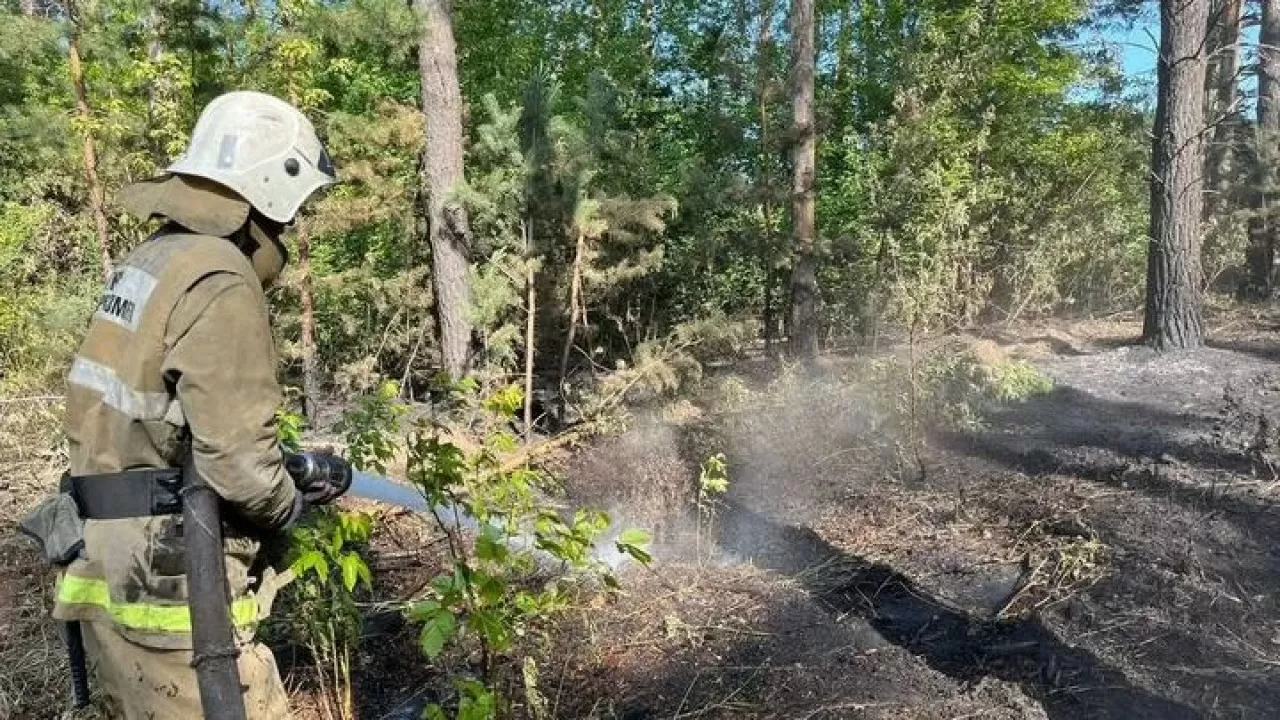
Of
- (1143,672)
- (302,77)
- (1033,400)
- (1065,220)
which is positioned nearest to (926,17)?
(1065,220)

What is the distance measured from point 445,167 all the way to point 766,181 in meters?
4.02

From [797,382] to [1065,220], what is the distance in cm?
906

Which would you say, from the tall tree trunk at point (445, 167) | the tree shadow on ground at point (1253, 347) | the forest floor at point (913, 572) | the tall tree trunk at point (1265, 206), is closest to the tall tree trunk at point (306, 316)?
the tall tree trunk at point (445, 167)

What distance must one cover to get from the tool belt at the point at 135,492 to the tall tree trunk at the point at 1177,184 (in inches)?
408

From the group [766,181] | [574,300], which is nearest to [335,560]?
[574,300]

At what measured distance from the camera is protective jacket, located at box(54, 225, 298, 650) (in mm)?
2184

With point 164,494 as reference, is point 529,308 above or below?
above

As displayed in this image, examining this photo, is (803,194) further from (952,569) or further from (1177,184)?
(952,569)

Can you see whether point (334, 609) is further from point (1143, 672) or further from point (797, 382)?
point (797, 382)

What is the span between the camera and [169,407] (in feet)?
7.48

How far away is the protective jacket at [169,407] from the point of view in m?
2.18

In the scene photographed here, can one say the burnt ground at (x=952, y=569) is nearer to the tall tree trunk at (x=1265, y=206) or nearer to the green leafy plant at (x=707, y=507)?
the green leafy plant at (x=707, y=507)

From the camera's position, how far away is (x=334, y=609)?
128 inches

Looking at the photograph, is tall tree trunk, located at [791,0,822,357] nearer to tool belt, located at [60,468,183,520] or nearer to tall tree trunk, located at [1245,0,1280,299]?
tall tree trunk, located at [1245,0,1280,299]
